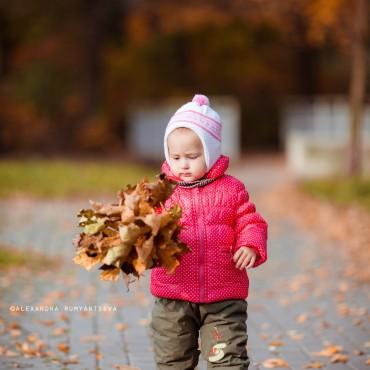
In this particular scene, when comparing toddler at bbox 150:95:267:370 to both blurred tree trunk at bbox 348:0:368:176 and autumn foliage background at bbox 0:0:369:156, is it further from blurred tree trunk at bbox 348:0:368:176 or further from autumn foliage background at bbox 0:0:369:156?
autumn foliage background at bbox 0:0:369:156

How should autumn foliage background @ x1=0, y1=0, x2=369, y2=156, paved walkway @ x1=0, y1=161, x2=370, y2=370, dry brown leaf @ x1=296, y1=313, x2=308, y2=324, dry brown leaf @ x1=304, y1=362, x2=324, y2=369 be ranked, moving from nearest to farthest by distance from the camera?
1. dry brown leaf @ x1=304, y1=362, x2=324, y2=369
2. paved walkway @ x1=0, y1=161, x2=370, y2=370
3. dry brown leaf @ x1=296, y1=313, x2=308, y2=324
4. autumn foliage background @ x1=0, y1=0, x2=369, y2=156

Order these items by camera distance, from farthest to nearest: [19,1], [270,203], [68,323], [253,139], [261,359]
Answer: [253,139], [19,1], [270,203], [68,323], [261,359]

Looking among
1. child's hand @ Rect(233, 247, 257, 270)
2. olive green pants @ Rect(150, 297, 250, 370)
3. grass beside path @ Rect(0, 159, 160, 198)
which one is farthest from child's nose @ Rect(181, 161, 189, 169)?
grass beside path @ Rect(0, 159, 160, 198)

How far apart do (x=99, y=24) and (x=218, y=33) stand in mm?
3306

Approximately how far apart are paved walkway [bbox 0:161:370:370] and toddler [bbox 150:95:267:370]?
1311mm

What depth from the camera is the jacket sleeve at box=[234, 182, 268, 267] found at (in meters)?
4.40

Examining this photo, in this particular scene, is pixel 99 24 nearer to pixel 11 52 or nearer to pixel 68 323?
pixel 11 52

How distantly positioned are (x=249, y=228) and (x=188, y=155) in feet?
1.37

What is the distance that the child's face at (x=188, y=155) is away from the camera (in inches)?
176

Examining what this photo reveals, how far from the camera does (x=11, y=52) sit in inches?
1090

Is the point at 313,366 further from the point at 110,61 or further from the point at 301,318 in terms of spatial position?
the point at 110,61

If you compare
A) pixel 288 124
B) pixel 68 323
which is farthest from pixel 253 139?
pixel 68 323

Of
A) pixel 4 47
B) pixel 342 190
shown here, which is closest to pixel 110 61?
pixel 4 47

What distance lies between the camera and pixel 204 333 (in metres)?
4.50
